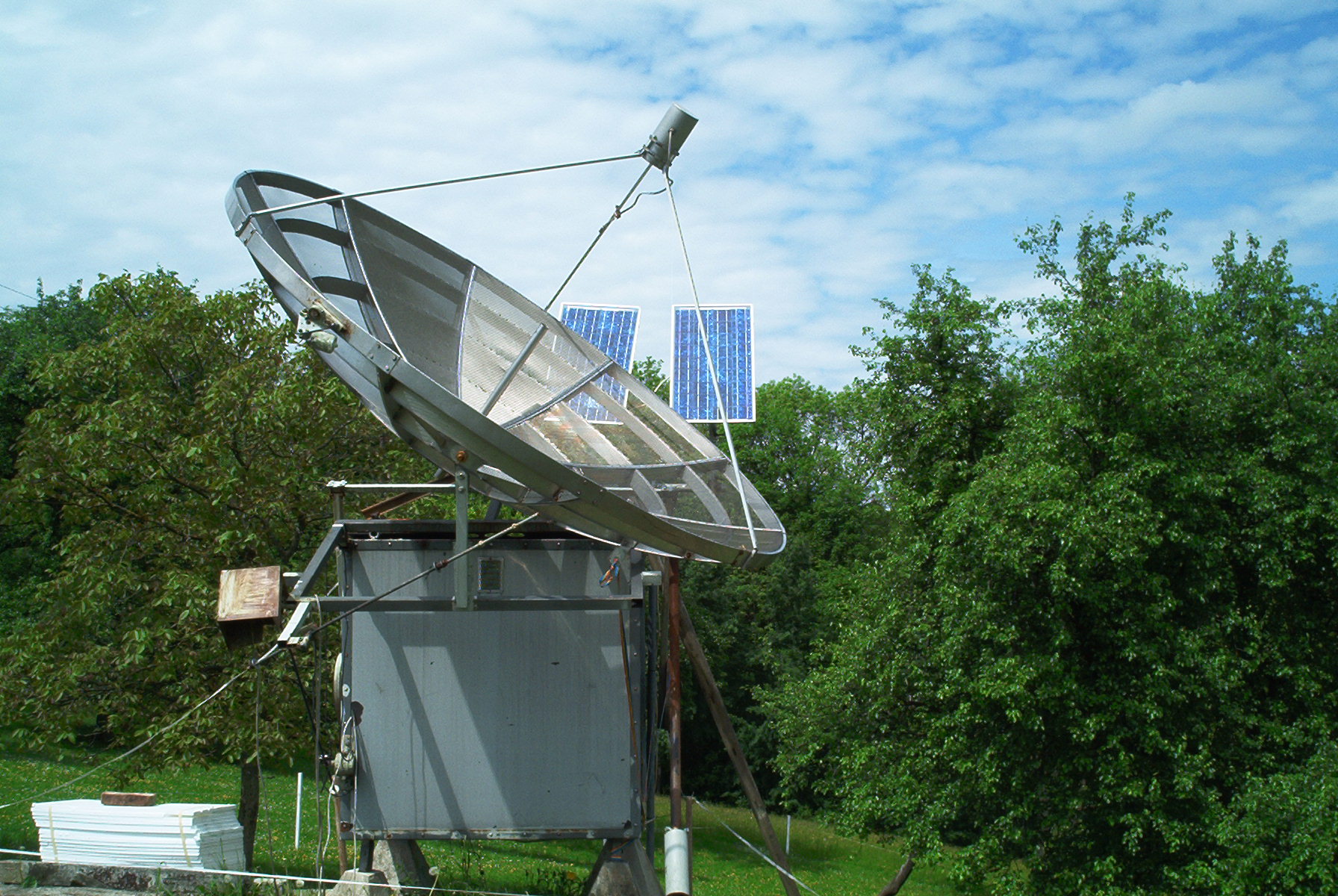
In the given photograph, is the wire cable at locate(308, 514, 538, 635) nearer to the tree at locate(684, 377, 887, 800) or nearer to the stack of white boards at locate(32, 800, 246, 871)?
the stack of white boards at locate(32, 800, 246, 871)

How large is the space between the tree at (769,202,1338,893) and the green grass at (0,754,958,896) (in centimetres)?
266

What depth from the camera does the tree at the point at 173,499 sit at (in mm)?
13727

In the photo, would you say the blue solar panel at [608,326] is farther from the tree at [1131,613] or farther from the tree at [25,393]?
the tree at [25,393]

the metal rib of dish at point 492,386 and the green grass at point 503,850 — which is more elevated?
the metal rib of dish at point 492,386

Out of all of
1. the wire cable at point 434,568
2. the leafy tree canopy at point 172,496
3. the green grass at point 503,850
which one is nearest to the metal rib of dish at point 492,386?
the wire cable at point 434,568

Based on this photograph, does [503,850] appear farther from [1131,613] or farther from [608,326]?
[1131,613]

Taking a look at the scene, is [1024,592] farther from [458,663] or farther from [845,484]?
[845,484]

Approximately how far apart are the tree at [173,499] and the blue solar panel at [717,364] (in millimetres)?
4108

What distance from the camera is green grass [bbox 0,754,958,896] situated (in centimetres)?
1312

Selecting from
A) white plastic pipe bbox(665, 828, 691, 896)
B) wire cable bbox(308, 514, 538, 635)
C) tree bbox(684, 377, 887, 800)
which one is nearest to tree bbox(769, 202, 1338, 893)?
wire cable bbox(308, 514, 538, 635)

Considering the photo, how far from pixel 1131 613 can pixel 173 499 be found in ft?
39.7

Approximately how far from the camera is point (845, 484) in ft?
146

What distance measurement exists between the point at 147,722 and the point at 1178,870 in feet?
40.9

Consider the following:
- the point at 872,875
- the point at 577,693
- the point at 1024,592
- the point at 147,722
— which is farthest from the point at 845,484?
the point at 577,693
